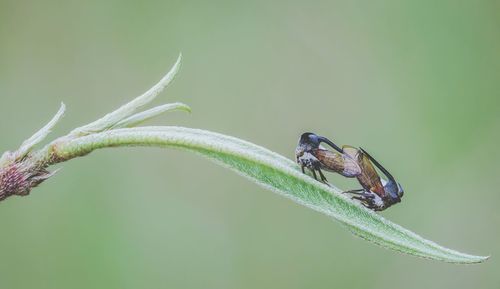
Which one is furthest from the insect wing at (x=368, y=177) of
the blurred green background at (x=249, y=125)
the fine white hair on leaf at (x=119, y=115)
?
the blurred green background at (x=249, y=125)

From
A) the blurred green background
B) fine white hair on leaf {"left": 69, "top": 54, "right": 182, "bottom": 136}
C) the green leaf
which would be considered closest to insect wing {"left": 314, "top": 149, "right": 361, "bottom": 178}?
the green leaf

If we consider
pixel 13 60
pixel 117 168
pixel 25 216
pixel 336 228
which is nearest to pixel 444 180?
pixel 336 228

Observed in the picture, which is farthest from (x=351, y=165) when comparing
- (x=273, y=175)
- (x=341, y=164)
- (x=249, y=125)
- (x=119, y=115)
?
(x=249, y=125)

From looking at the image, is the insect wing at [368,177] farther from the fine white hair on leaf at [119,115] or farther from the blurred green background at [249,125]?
the blurred green background at [249,125]

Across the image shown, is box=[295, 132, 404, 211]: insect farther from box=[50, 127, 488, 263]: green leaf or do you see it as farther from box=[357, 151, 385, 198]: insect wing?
box=[50, 127, 488, 263]: green leaf

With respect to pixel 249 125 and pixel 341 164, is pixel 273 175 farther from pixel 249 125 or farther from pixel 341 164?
pixel 249 125
